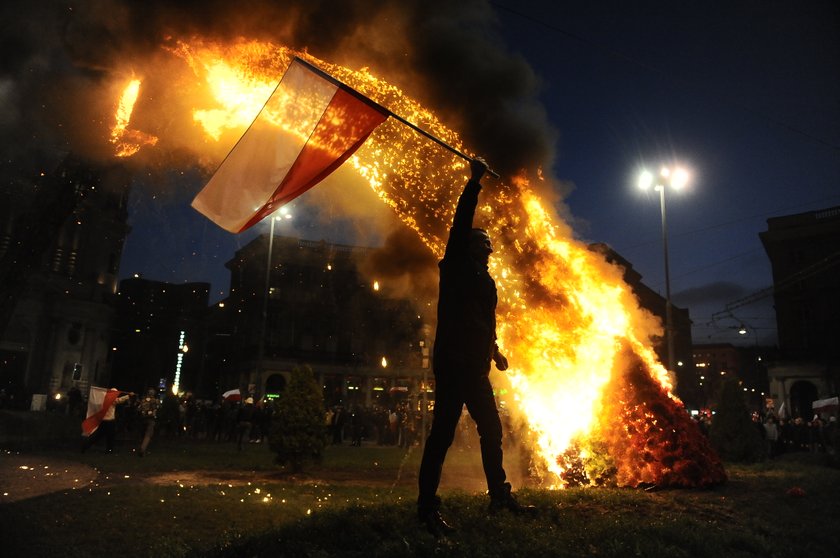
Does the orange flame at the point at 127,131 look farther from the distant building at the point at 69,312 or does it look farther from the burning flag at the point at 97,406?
the distant building at the point at 69,312

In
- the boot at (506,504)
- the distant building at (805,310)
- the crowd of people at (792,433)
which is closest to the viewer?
the boot at (506,504)

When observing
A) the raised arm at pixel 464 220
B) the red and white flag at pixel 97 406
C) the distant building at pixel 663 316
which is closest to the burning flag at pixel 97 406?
the red and white flag at pixel 97 406

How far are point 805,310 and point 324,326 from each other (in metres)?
42.1

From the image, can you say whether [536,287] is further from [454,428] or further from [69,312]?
[69,312]

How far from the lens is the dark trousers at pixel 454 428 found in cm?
431

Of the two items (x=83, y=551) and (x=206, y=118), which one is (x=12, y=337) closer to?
(x=206, y=118)

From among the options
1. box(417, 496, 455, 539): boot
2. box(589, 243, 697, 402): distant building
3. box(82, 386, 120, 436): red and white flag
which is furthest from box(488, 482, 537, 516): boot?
box(589, 243, 697, 402): distant building

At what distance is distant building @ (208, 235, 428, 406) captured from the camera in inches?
2122

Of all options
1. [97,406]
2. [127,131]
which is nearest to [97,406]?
[97,406]

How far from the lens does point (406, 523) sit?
14.0ft

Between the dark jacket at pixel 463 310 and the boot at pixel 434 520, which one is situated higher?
the dark jacket at pixel 463 310

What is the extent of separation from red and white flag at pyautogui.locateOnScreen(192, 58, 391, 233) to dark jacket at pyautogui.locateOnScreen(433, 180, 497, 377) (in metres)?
2.25

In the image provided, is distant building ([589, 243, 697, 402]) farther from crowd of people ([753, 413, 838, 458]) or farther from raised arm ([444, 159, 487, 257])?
raised arm ([444, 159, 487, 257])

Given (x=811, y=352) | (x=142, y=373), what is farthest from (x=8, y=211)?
(x=811, y=352)
